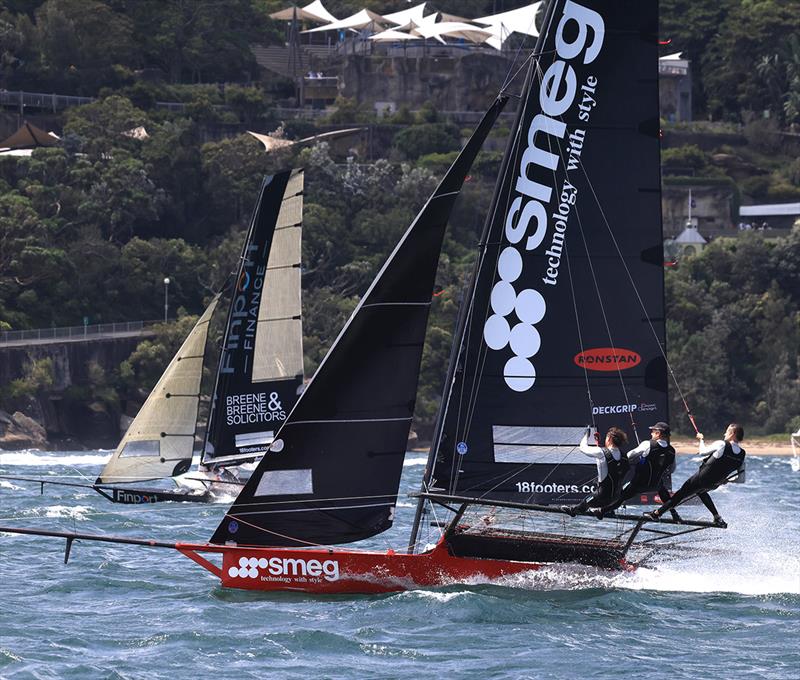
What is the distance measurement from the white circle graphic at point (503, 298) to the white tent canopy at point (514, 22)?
84701 mm

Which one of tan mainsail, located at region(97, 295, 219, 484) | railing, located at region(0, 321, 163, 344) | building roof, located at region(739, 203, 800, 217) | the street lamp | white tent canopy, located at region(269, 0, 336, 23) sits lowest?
railing, located at region(0, 321, 163, 344)

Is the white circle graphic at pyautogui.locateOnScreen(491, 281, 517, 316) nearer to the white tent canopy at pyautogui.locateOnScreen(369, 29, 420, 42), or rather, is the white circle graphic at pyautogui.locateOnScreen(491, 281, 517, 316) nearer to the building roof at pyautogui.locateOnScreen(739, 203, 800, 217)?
the building roof at pyautogui.locateOnScreen(739, 203, 800, 217)

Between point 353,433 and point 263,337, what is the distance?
44.2 feet

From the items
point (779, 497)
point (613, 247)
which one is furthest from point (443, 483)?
point (779, 497)

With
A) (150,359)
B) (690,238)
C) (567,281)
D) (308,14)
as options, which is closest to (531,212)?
(567,281)

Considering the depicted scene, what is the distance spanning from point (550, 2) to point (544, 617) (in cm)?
662

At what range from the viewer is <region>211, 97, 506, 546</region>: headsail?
18156 mm

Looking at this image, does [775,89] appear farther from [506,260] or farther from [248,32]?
[506,260]

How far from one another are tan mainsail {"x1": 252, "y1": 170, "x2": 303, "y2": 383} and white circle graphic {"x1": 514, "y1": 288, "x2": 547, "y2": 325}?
519 inches

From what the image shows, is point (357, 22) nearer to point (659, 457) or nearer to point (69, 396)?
point (69, 396)

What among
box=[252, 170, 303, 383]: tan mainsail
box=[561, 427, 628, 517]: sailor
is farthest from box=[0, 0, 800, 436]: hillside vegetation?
box=[561, 427, 628, 517]: sailor

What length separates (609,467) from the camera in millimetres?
17656

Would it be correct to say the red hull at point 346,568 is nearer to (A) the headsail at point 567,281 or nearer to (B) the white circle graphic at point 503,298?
(A) the headsail at point 567,281

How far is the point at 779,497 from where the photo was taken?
38094 mm
